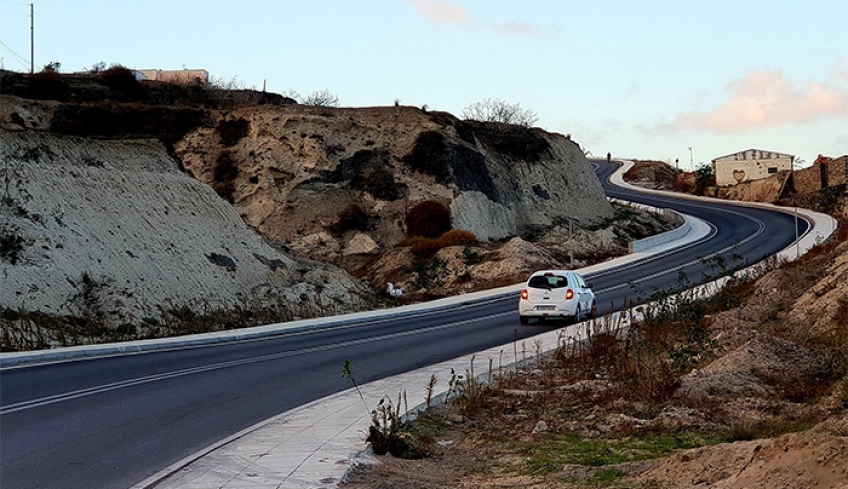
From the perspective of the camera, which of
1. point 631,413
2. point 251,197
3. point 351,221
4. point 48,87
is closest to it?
point 631,413

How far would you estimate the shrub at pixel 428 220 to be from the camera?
60219 mm

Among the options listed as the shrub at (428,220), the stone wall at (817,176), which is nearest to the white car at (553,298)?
the shrub at (428,220)

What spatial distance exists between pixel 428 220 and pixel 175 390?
45651mm

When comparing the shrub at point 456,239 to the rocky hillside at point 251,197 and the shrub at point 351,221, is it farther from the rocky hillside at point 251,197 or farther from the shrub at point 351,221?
the shrub at point 351,221

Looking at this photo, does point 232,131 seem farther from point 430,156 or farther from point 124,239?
point 124,239

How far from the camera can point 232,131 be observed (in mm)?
67312

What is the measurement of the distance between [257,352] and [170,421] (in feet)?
29.9

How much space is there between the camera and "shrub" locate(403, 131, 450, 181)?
213ft

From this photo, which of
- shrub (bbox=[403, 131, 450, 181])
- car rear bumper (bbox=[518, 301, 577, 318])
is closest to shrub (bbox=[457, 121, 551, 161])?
shrub (bbox=[403, 131, 450, 181])

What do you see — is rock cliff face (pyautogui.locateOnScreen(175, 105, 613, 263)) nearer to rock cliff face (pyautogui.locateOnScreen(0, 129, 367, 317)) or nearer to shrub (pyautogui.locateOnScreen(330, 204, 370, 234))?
shrub (pyautogui.locateOnScreen(330, 204, 370, 234))

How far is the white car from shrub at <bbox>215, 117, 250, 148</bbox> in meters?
42.2

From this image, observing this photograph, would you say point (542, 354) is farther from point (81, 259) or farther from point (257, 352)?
point (81, 259)

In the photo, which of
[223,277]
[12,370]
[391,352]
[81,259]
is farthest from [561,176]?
[12,370]

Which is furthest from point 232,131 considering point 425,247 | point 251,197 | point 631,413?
point 631,413
